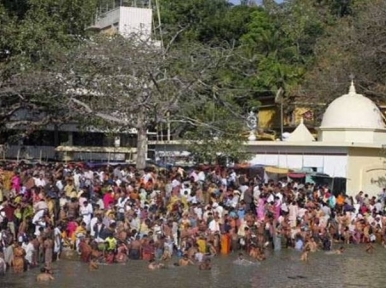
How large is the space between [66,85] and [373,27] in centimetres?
1473

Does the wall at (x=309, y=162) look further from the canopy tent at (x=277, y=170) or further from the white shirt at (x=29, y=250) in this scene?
the white shirt at (x=29, y=250)

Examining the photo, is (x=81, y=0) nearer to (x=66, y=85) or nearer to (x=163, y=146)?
(x=66, y=85)

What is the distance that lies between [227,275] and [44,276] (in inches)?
180

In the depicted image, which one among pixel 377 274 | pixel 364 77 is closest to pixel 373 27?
pixel 364 77

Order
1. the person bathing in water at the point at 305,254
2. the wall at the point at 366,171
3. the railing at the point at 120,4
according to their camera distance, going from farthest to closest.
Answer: the railing at the point at 120,4 < the wall at the point at 366,171 < the person bathing in water at the point at 305,254

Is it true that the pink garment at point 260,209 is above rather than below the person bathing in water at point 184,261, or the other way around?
above

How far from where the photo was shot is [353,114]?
38.7 m

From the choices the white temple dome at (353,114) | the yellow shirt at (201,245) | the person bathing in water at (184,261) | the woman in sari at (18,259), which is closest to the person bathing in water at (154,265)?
the person bathing in water at (184,261)

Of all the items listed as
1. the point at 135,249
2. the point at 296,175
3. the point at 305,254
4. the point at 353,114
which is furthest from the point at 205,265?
the point at 353,114

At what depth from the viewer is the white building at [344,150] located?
3656 cm

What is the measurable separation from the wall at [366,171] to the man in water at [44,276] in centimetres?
1872

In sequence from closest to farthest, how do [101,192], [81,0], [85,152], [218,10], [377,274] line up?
[377,274] < [101,192] < [81,0] < [85,152] < [218,10]

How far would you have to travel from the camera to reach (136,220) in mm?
23750

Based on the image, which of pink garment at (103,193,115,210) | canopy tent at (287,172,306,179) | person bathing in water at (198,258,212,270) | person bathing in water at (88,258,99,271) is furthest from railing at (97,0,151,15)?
person bathing in water at (88,258,99,271)
